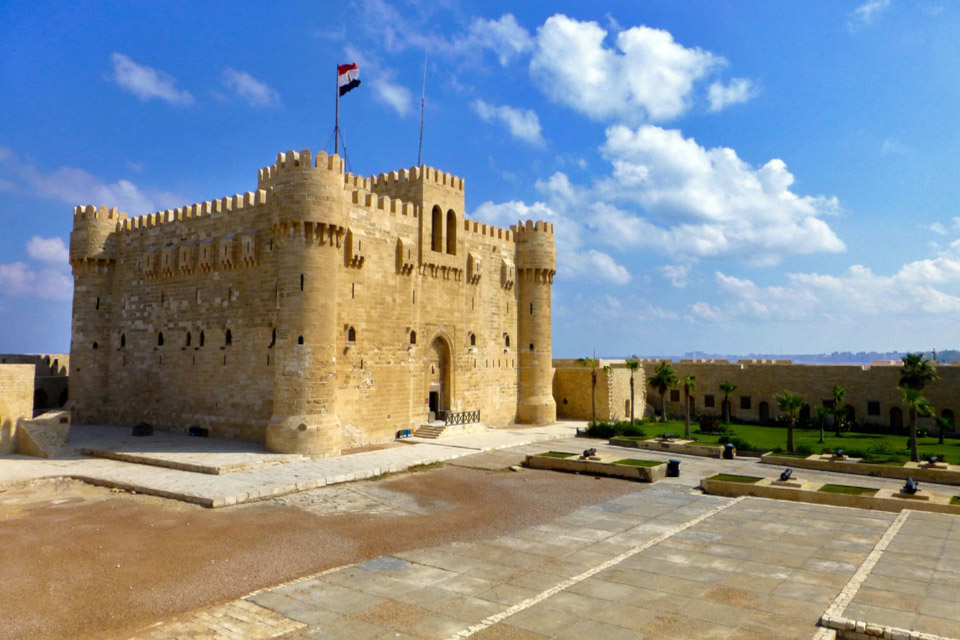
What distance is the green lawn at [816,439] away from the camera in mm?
30034

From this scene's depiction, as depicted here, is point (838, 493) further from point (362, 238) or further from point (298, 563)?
point (362, 238)

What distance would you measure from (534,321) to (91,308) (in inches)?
967

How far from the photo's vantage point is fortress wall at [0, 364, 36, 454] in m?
23.5

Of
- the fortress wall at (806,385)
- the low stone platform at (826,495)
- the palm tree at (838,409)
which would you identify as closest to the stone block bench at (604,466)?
the low stone platform at (826,495)

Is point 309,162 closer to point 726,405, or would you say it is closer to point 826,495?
point 826,495

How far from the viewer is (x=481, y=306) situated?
35219 mm

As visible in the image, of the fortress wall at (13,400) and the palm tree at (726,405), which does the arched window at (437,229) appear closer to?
the fortress wall at (13,400)

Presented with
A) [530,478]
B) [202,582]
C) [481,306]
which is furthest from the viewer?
[481,306]

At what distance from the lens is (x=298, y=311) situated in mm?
24188

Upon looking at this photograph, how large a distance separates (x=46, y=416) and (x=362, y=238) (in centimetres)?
1453

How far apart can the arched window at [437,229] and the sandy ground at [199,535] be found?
46.6ft

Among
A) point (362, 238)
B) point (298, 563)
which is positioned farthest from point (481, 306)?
point (298, 563)

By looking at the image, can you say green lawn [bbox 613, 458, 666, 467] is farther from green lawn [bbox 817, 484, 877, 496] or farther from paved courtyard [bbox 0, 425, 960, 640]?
green lawn [bbox 817, 484, 877, 496]

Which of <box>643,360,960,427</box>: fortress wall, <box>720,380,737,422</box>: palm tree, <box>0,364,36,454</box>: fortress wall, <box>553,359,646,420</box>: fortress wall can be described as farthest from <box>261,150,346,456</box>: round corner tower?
<box>643,360,960,427</box>: fortress wall
